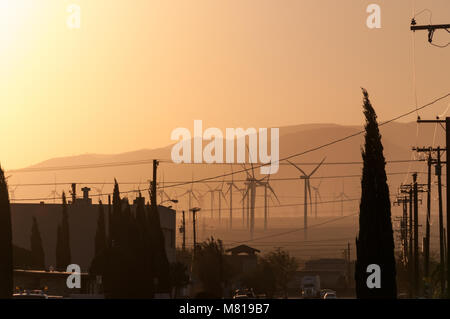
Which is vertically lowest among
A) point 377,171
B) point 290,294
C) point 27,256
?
point 290,294

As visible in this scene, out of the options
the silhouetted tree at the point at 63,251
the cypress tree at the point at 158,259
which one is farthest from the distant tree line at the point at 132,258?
the silhouetted tree at the point at 63,251

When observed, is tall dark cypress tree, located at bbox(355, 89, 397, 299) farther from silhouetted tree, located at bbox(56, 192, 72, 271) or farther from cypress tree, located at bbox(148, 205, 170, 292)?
silhouetted tree, located at bbox(56, 192, 72, 271)

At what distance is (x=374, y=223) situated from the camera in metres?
50.3

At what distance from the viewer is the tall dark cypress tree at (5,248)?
50.0m

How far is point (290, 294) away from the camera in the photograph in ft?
595

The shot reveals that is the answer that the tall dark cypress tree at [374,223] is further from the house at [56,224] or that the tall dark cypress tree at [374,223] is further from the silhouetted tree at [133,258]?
the house at [56,224]

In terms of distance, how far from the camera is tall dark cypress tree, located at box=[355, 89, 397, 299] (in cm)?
4906

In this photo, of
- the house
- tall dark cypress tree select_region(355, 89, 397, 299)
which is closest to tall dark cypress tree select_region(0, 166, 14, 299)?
tall dark cypress tree select_region(355, 89, 397, 299)

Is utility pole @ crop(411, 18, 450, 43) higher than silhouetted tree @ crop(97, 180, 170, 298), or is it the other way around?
utility pole @ crop(411, 18, 450, 43)

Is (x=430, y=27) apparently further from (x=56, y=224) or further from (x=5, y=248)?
(x=56, y=224)

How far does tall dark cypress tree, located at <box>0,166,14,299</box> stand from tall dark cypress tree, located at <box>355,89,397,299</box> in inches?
660
